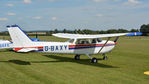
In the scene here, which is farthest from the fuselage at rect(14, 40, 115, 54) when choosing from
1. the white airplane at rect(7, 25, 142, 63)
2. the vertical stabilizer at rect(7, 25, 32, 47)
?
the vertical stabilizer at rect(7, 25, 32, 47)

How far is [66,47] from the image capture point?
12.4 meters

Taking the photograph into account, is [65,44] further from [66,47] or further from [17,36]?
[17,36]

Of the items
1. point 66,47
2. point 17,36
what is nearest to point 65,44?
point 66,47

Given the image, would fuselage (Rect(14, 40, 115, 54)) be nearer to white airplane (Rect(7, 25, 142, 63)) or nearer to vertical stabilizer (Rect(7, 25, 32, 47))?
white airplane (Rect(7, 25, 142, 63))

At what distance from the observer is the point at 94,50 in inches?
516

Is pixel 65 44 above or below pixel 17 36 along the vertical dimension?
below

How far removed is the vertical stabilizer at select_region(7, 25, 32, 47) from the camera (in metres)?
10.9

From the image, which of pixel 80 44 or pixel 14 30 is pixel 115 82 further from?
pixel 14 30

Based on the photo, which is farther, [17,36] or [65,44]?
[65,44]

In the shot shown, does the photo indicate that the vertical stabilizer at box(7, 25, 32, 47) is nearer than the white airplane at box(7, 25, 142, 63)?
Yes

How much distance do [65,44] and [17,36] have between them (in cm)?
347

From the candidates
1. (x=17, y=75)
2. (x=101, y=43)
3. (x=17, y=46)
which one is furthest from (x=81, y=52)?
(x=17, y=75)

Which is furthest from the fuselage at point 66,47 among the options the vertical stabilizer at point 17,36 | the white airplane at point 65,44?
the vertical stabilizer at point 17,36

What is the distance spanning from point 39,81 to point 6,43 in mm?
12892
